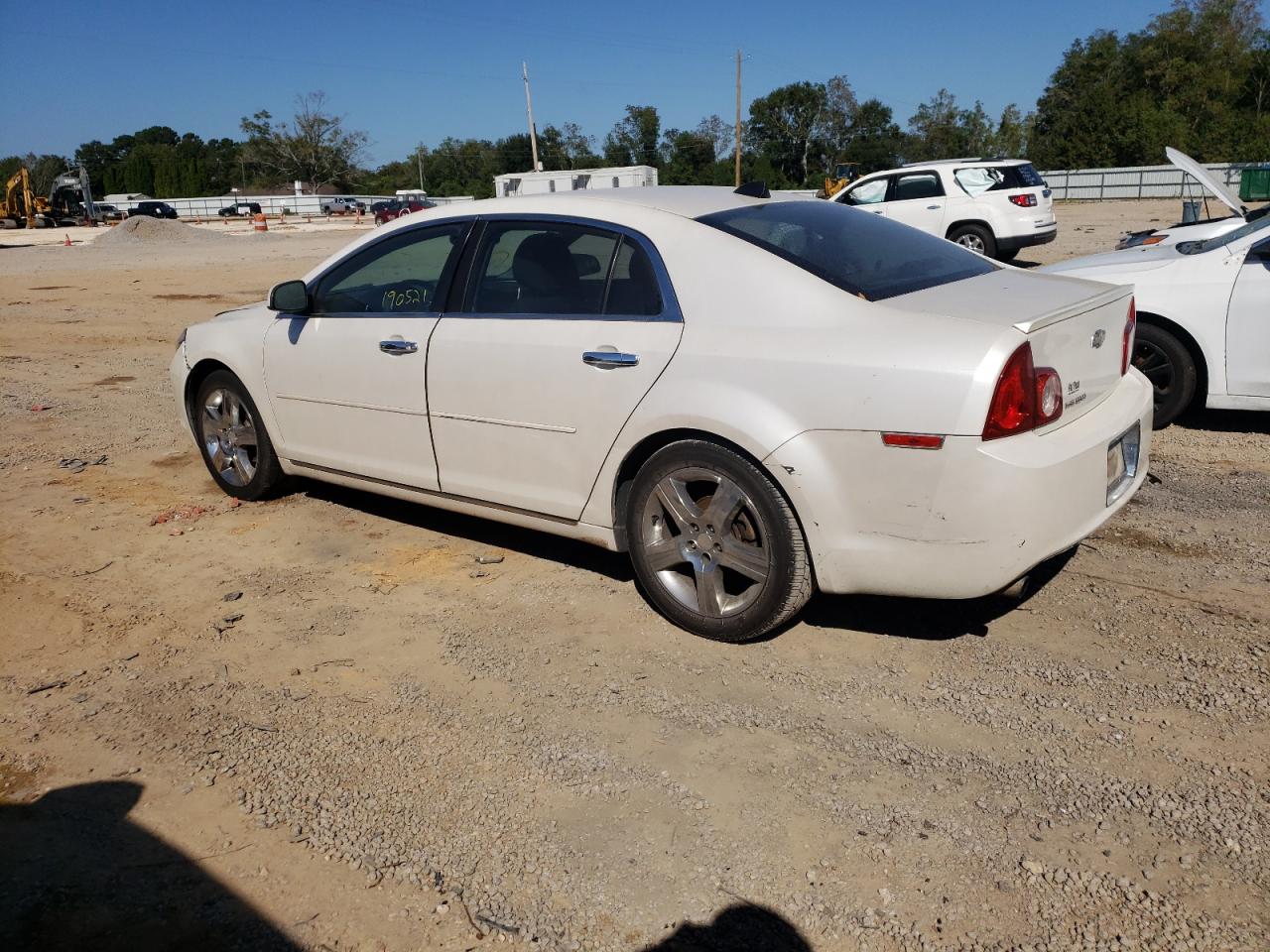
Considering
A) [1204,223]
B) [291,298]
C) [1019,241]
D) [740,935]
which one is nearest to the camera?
[740,935]

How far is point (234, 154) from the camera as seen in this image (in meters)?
116

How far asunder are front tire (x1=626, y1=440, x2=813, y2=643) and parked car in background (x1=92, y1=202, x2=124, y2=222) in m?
67.2

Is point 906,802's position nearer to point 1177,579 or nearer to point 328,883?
point 328,883

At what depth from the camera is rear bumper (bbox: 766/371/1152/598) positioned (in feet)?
10.4

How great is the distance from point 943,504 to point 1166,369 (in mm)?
3785

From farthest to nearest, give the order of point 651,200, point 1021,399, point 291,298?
point 291,298, point 651,200, point 1021,399

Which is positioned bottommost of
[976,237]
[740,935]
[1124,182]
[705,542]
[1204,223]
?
[740,935]

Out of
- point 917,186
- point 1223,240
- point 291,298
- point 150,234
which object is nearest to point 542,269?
point 291,298

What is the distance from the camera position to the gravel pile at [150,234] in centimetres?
3641

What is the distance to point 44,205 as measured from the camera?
187 ft

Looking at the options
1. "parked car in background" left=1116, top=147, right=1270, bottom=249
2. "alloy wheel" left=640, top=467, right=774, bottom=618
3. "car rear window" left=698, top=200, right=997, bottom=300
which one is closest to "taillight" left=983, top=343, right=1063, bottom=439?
"car rear window" left=698, top=200, right=997, bottom=300

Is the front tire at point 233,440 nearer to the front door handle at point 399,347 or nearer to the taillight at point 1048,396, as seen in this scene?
the front door handle at point 399,347

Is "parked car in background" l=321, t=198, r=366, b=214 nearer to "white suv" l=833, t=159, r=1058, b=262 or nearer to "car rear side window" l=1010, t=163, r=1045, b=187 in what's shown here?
"white suv" l=833, t=159, r=1058, b=262

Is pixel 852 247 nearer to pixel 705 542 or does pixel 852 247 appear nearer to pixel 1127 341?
pixel 1127 341
